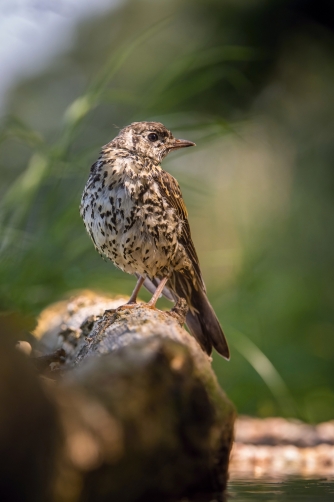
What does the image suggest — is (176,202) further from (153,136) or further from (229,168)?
(229,168)

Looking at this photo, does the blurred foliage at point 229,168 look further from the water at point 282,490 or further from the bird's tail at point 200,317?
the water at point 282,490

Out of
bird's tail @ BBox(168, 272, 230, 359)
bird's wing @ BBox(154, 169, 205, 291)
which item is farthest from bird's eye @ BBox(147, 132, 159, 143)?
bird's tail @ BBox(168, 272, 230, 359)

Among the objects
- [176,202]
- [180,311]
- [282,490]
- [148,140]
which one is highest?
[148,140]

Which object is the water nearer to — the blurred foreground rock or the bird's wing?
the blurred foreground rock

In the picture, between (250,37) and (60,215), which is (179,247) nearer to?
(60,215)

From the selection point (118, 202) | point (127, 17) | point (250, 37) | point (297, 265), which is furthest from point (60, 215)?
point (127, 17)

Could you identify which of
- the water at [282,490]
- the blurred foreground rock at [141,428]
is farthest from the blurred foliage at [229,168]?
the blurred foreground rock at [141,428]

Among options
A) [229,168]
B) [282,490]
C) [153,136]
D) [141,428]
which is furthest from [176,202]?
[229,168]
